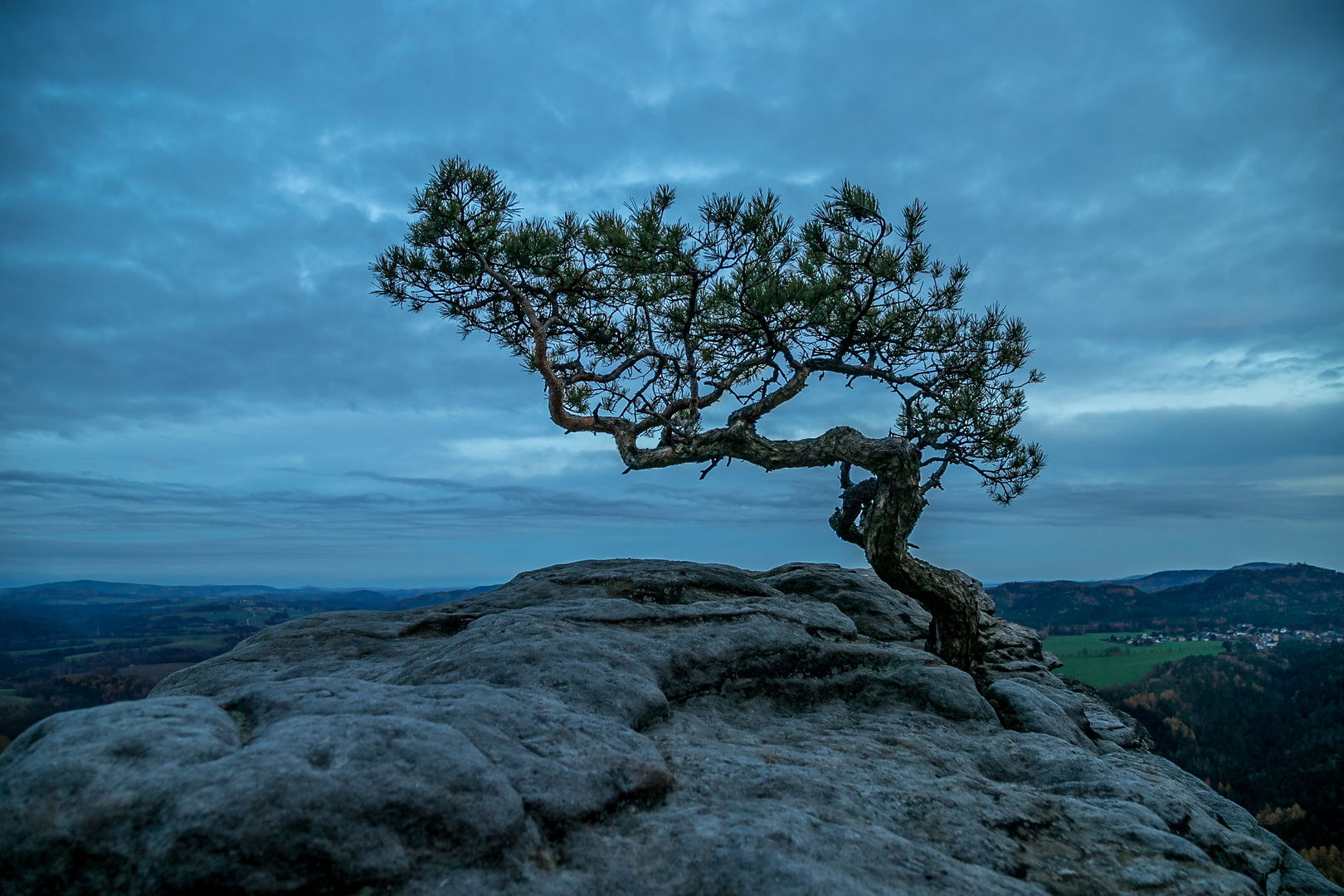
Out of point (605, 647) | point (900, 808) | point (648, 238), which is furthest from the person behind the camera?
point (648, 238)

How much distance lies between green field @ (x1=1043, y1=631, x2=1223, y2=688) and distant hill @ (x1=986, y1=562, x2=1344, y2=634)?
2130 millimetres

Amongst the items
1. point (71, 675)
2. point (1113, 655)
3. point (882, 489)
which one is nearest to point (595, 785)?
point (882, 489)

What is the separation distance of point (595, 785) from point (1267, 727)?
73.4 metres

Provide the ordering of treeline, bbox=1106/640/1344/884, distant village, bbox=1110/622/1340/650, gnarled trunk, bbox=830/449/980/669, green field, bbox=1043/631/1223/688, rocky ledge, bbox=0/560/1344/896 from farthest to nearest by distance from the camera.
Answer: distant village, bbox=1110/622/1340/650 < green field, bbox=1043/631/1223/688 < treeline, bbox=1106/640/1344/884 < gnarled trunk, bbox=830/449/980/669 < rocky ledge, bbox=0/560/1344/896

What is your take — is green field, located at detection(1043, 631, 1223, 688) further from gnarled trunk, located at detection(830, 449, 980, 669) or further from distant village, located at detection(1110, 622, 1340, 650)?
gnarled trunk, located at detection(830, 449, 980, 669)

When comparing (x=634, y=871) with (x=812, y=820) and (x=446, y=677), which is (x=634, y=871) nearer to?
(x=812, y=820)

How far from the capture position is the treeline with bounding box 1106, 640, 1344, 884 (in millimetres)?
40597

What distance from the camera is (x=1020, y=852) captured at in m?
5.08

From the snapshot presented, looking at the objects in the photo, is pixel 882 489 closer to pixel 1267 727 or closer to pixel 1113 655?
A: pixel 1267 727

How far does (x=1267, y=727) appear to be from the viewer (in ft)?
178

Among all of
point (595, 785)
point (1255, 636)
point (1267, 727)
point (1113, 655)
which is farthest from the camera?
point (1113, 655)

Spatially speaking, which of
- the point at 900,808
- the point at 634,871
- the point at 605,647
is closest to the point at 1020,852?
the point at 900,808

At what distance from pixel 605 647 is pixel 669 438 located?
574cm

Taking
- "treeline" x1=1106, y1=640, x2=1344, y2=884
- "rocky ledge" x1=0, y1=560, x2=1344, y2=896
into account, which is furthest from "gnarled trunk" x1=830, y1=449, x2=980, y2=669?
"treeline" x1=1106, y1=640, x2=1344, y2=884
